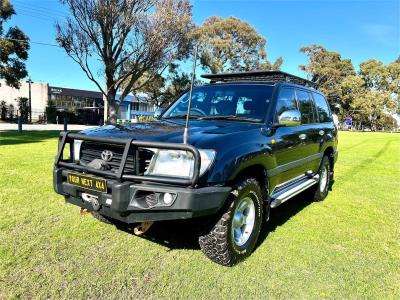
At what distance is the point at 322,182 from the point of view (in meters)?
6.38

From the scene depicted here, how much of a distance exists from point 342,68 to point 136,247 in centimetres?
6334

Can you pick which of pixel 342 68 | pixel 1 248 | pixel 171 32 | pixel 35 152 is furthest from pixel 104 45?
pixel 342 68

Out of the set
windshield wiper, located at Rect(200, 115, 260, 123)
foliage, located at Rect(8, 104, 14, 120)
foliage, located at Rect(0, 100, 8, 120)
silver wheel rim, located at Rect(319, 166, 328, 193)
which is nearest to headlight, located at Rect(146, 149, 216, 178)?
windshield wiper, located at Rect(200, 115, 260, 123)

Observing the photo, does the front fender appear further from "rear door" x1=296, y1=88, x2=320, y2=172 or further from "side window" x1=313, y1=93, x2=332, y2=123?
"side window" x1=313, y1=93, x2=332, y2=123

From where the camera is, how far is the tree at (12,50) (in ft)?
79.0

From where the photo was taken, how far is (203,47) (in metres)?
40.2

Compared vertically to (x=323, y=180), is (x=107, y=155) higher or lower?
higher

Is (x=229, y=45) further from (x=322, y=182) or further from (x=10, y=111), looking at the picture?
(x=322, y=182)

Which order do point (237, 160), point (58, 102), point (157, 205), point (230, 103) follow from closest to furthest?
1. point (157, 205)
2. point (237, 160)
3. point (230, 103)
4. point (58, 102)

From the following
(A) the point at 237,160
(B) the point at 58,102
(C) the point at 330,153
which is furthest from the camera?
(B) the point at 58,102

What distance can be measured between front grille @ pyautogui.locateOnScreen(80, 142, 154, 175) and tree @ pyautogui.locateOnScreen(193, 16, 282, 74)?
37.8 meters

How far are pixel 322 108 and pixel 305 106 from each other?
1.13 metres

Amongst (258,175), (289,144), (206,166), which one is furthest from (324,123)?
(206,166)

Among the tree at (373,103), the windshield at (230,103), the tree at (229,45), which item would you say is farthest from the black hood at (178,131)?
the tree at (373,103)
